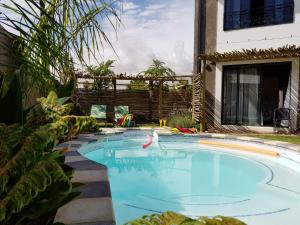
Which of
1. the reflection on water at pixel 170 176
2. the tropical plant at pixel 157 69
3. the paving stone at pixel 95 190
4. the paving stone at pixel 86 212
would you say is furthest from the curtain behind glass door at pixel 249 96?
the tropical plant at pixel 157 69

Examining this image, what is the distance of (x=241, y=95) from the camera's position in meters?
15.2

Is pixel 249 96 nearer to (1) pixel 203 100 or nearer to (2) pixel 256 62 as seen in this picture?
(2) pixel 256 62

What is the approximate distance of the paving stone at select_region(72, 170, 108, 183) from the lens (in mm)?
4291

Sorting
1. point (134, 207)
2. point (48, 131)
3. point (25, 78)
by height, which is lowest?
point (134, 207)

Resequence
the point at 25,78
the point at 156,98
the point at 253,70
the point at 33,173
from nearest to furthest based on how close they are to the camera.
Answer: the point at 33,173, the point at 25,78, the point at 253,70, the point at 156,98

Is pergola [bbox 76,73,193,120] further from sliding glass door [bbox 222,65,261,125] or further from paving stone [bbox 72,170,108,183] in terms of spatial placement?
paving stone [bbox 72,170,108,183]

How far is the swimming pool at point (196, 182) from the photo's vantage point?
534cm

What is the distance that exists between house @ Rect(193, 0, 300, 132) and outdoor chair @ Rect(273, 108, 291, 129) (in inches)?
2.3

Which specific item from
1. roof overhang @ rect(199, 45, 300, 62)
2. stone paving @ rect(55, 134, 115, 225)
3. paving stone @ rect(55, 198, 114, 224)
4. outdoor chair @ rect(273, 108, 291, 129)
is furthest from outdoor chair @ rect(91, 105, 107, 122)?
paving stone @ rect(55, 198, 114, 224)

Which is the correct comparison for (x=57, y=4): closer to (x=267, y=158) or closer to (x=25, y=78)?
(x=25, y=78)

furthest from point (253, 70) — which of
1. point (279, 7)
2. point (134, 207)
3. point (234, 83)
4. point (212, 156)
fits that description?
point (134, 207)

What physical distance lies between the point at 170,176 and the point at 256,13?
9.65 meters

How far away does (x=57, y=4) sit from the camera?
5.54 feet

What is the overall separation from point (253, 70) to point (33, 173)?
46.7ft
